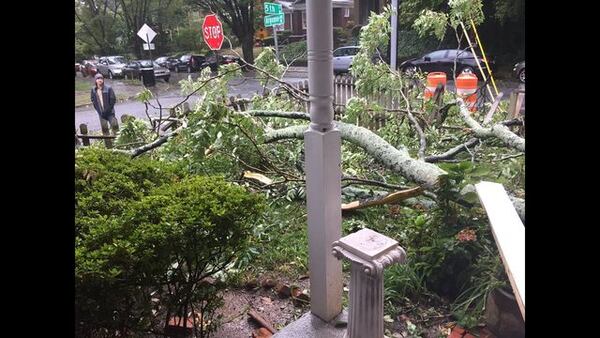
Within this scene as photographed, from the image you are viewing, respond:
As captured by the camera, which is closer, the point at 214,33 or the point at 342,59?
the point at 214,33

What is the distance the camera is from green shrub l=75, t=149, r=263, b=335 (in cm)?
157

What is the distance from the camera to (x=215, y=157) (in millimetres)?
3691

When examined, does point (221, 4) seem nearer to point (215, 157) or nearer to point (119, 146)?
point (119, 146)

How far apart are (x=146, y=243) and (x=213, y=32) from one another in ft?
15.9

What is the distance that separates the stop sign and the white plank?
4.05 m

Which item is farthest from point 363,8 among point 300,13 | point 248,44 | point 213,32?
point 213,32

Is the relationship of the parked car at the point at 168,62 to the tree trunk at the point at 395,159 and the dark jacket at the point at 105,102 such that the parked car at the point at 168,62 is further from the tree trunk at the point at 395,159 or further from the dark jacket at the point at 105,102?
the tree trunk at the point at 395,159

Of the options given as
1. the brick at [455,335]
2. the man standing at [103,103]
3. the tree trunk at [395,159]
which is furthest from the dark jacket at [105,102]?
the brick at [455,335]

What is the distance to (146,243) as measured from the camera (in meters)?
1.63

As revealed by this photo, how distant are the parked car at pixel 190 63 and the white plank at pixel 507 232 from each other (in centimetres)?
454

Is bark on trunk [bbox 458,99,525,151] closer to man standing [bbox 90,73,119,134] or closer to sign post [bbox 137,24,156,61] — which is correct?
man standing [bbox 90,73,119,134]

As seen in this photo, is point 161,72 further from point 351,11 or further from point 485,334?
point 485,334
